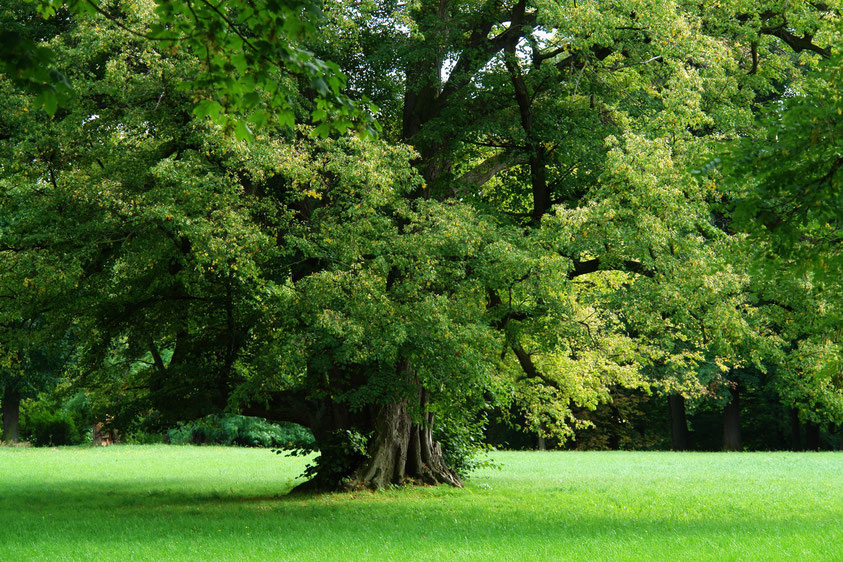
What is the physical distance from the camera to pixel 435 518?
14078mm

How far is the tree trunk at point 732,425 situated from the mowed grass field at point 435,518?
18412 millimetres

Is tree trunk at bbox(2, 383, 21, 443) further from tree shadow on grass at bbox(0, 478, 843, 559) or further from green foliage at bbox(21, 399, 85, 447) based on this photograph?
tree shadow on grass at bbox(0, 478, 843, 559)

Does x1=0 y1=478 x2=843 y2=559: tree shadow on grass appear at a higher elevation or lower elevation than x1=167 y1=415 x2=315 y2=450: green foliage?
lower

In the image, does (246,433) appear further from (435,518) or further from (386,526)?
(386,526)

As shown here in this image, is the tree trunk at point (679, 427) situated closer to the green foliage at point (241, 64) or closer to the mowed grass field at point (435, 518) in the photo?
the mowed grass field at point (435, 518)

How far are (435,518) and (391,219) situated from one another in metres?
5.08

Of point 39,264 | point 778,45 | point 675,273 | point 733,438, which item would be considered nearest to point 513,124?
point 675,273

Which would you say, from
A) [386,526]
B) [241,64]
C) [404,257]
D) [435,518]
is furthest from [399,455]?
[241,64]

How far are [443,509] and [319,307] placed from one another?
15.0ft

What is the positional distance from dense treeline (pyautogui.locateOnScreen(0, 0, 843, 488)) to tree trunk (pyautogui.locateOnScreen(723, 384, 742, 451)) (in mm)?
30743

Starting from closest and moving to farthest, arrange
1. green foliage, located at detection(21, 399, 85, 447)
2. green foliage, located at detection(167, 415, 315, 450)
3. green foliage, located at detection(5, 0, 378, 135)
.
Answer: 1. green foliage, located at detection(5, 0, 378, 135)
2. green foliage, located at detection(21, 399, 85, 447)
3. green foliage, located at detection(167, 415, 315, 450)

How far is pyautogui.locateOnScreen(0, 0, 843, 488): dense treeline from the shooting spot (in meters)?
13.3

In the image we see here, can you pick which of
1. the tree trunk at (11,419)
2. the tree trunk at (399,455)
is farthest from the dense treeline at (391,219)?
the tree trunk at (11,419)

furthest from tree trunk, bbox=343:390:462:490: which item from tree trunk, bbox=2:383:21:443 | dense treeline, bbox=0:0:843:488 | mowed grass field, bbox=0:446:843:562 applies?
tree trunk, bbox=2:383:21:443
